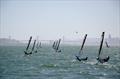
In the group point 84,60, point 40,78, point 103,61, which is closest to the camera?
point 40,78

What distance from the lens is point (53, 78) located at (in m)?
41.2

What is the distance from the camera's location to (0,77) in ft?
141

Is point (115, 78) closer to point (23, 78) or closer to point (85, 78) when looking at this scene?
point (85, 78)

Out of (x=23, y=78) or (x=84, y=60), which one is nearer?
(x=23, y=78)

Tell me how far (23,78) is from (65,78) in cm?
663

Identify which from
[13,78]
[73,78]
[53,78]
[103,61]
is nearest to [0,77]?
[13,78]

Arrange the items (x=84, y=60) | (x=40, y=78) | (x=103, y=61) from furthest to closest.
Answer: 1. (x=84, y=60)
2. (x=103, y=61)
3. (x=40, y=78)

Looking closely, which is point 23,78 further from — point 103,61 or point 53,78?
point 103,61

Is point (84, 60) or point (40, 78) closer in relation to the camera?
point (40, 78)

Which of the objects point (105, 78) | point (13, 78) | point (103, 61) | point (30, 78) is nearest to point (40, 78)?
point (30, 78)

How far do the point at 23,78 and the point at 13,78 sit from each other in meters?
1.57

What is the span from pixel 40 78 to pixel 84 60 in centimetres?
3815

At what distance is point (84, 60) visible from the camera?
77812 mm

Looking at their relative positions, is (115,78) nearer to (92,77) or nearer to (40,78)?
(92,77)
